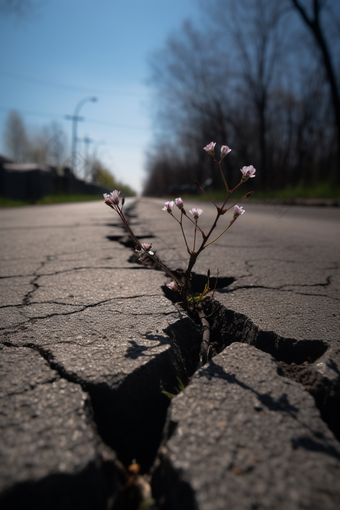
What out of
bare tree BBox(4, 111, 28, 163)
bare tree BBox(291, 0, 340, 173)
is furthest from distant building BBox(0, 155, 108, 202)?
bare tree BBox(4, 111, 28, 163)

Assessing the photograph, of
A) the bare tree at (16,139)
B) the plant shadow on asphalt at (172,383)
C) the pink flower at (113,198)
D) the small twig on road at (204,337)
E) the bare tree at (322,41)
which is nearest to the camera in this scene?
the plant shadow on asphalt at (172,383)

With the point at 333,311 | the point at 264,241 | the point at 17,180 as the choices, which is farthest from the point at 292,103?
the point at 333,311

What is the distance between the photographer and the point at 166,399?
816 mm

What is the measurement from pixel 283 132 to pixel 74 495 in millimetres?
25425

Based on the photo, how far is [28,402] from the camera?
72 cm

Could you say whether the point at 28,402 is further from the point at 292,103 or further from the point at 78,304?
the point at 292,103

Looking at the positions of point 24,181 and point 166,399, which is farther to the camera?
point 24,181

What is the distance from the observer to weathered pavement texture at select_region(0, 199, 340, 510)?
21.0 inches

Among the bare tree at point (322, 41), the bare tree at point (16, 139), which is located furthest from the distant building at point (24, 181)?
the bare tree at point (16, 139)

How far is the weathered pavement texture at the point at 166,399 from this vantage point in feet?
1.75

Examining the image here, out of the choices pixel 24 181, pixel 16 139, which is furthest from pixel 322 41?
pixel 16 139

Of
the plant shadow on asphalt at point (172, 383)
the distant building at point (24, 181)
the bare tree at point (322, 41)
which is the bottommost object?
the plant shadow on asphalt at point (172, 383)

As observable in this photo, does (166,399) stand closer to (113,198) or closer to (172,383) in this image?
(172,383)

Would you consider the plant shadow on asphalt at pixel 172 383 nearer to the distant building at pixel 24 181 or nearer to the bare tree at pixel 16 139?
the distant building at pixel 24 181
